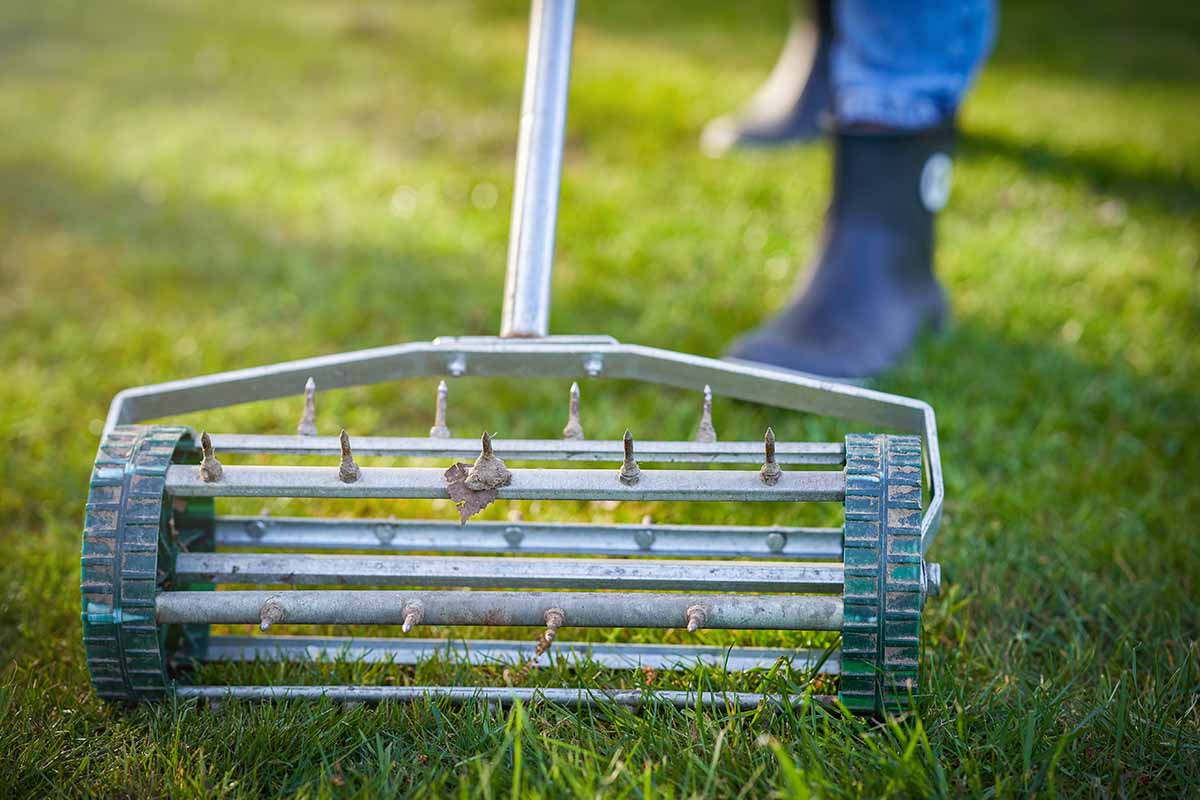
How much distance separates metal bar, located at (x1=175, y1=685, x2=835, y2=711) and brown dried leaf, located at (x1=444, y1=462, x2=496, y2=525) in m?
0.25

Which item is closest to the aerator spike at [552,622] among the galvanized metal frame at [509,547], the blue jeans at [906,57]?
the galvanized metal frame at [509,547]

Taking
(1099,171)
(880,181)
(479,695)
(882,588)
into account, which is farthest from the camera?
(1099,171)

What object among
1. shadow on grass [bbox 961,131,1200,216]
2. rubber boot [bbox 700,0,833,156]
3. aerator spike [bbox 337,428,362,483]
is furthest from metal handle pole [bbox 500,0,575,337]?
shadow on grass [bbox 961,131,1200,216]

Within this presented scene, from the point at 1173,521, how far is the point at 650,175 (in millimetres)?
2305

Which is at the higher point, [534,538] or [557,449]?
[557,449]

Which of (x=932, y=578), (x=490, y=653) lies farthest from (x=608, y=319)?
(x=932, y=578)

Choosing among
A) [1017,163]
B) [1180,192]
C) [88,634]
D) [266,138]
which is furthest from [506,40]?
[88,634]

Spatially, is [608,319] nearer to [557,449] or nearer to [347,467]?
[557,449]

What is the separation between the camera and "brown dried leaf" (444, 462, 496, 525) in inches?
57.3

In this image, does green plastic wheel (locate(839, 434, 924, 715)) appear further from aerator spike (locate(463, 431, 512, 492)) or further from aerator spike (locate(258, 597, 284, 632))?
aerator spike (locate(258, 597, 284, 632))

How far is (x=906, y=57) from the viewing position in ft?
8.34

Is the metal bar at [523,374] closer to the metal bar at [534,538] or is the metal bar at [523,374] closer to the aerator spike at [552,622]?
the metal bar at [534,538]

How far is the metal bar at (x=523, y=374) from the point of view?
63.9 inches

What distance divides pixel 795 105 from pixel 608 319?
178 centimetres
